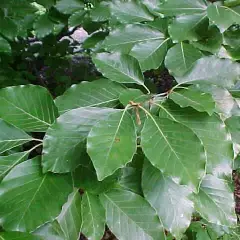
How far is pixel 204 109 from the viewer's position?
761 mm

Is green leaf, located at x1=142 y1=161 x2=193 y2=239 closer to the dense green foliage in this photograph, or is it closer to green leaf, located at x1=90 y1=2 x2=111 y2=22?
the dense green foliage

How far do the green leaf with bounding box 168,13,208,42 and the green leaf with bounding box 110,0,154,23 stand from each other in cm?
14

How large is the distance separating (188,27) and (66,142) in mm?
512

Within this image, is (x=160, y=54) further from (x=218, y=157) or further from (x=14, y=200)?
(x=14, y=200)

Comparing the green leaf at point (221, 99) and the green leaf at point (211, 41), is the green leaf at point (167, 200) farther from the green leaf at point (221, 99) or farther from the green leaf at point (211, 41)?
the green leaf at point (211, 41)

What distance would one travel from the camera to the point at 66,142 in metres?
0.75

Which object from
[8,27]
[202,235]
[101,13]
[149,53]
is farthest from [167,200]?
[8,27]

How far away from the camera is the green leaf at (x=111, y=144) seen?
0.67 metres

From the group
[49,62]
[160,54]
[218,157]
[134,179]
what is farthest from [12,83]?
[218,157]

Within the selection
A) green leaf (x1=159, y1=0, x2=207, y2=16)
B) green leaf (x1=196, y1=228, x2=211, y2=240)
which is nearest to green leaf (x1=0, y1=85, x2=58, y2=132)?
green leaf (x1=159, y1=0, x2=207, y2=16)

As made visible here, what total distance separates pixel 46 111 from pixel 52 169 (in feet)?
0.51

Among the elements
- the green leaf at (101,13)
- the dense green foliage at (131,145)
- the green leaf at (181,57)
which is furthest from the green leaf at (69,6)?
the green leaf at (181,57)

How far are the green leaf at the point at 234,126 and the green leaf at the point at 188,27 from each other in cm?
25

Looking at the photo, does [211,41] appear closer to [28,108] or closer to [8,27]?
[28,108]
